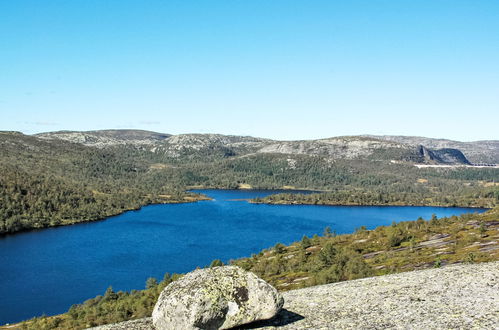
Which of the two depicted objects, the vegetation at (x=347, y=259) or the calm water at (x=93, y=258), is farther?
the calm water at (x=93, y=258)

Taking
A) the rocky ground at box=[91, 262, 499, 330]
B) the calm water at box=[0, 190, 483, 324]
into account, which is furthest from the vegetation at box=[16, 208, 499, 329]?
the rocky ground at box=[91, 262, 499, 330]

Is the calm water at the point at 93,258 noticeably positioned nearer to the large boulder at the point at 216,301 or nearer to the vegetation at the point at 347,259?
the vegetation at the point at 347,259

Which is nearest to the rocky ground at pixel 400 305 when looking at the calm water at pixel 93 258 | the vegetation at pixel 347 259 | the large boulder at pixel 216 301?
the large boulder at pixel 216 301

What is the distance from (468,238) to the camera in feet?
321

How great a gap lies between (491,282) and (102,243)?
15910cm

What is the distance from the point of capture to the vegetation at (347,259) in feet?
234

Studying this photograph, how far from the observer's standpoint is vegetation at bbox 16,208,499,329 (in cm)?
7138

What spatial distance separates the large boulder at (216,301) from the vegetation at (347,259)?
38.2 metres

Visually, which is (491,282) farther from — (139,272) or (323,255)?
(139,272)

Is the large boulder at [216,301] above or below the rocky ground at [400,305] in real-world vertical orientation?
above

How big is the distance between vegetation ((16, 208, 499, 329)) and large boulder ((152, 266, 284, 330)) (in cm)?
3817

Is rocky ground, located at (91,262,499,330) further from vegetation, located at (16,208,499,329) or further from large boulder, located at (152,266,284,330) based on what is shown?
vegetation, located at (16,208,499,329)

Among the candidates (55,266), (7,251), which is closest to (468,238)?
(55,266)

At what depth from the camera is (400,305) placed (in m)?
27.4
